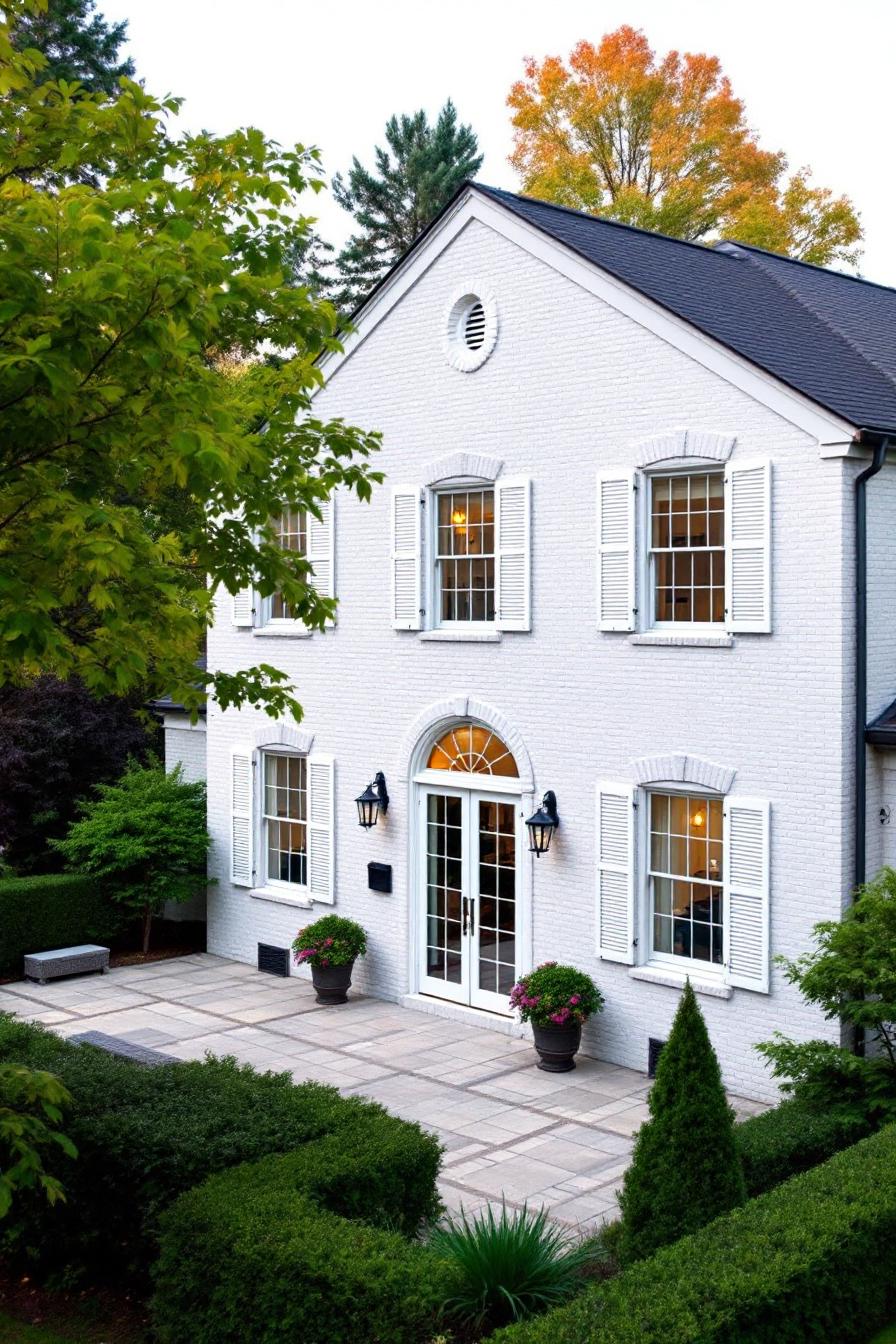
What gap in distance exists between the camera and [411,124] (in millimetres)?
43375

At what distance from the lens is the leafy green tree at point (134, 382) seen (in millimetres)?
6297

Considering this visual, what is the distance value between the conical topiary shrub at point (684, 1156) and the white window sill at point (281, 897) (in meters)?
10.3

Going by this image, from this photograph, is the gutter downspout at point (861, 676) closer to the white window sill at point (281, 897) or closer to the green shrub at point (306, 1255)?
the green shrub at point (306, 1255)

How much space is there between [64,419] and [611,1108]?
924cm

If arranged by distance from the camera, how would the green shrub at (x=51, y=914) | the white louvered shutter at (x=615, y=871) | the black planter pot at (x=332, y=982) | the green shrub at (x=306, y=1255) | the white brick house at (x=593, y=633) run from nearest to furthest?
1. the green shrub at (x=306, y=1255)
2. the white brick house at (x=593, y=633)
3. the white louvered shutter at (x=615, y=871)
4. the black planter pot at (x=332, y=982)
5. the green shrub at (x=51, y=914)

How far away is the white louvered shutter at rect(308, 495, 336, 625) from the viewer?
17750 mm

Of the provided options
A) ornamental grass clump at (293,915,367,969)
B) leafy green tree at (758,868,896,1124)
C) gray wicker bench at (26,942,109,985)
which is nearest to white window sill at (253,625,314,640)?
ornamental grass clump at (293,915,367,969)

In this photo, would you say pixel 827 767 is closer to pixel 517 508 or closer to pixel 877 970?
pixel 877 970

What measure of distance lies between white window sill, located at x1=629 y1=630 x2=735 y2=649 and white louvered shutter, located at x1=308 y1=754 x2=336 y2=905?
5.34m

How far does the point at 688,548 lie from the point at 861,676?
87.1 inches

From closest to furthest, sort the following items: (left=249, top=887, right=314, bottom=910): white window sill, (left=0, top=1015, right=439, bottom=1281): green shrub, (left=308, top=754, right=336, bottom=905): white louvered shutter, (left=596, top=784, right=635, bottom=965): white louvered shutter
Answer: (left=0, top=1015, right=439, bottom=1281): green shrub → (left=596, top=784, right=635, bottom=965): white louvered shutter → (left=308, top=754, right=336, bottom=905): white louvered shutter → (left=249, top=887, right=314, bottom=910): white window sill

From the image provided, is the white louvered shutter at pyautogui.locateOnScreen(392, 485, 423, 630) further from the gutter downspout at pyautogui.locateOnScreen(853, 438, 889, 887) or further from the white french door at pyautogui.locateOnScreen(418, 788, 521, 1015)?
the gutter downspout at pyautogui.locateOnScreen(853, 438, 889, 887)

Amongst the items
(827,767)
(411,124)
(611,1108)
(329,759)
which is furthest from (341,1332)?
(411,124)

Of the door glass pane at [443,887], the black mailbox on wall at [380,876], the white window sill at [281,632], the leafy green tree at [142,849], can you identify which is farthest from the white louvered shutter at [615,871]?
the leafy green tree at [142,849]
